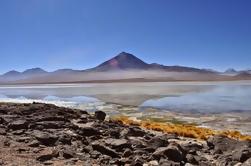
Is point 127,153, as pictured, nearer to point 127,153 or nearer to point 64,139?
point 127,153

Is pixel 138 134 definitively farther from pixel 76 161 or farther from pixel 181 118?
pixel 181 118

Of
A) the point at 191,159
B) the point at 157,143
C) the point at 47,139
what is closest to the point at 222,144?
the point at 157,143

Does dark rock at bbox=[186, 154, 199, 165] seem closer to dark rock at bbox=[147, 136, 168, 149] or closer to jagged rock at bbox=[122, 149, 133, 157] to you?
dark rock at bbox=[147, 136, 168, 149]

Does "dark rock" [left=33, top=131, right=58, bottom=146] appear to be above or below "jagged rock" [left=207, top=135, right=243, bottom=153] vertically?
above

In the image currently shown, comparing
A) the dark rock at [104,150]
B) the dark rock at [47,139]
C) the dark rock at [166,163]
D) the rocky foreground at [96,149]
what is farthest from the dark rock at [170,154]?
the dark rock at [47,139]

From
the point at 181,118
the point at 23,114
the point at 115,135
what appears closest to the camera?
the point at 115,135

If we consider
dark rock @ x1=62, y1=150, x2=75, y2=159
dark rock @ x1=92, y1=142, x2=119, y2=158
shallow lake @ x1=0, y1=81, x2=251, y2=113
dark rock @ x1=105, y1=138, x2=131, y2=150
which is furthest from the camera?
shallow lake @ x1=0, y1=81, x2=251, y2=113

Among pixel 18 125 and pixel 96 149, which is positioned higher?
pixel 18 125

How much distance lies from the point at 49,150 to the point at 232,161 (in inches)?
212

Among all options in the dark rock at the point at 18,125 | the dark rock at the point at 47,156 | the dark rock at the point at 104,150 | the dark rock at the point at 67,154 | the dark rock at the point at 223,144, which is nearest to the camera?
the dark rock at the point at 47,156

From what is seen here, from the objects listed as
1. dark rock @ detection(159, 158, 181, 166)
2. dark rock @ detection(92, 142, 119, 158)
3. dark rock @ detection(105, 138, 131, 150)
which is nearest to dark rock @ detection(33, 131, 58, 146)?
dark rock @ detection(92, 142, 119, 158)

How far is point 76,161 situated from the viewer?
10.8 meters

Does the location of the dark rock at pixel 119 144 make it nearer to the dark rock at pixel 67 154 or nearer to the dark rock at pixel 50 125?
the dark rock at pixel 67 154

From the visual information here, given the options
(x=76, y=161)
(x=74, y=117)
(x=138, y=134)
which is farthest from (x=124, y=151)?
(x=74, y=117)
